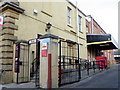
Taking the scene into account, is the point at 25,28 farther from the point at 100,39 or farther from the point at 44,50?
the point at 100,39

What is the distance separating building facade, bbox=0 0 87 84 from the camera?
8148 millimetres

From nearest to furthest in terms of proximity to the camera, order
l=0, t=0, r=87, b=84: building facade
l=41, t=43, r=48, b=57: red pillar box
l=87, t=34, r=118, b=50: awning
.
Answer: l=41, t=43, r=48, b=57: red pillar box < l=0, t=0, r=87, b=84: building facade < l=87, t=34, r=118, b=50: awning

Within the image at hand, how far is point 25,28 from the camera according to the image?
938cm

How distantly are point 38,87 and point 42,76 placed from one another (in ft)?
1.66

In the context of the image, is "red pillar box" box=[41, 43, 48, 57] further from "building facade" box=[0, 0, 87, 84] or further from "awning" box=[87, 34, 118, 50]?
"awning" box=[87, 34, 118, 50]

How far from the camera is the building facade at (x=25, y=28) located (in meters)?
8.15

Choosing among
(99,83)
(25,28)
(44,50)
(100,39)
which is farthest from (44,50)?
(100,39)

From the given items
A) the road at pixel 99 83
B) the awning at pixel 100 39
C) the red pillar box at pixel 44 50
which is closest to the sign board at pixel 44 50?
the red pillar box at pixel 44 50

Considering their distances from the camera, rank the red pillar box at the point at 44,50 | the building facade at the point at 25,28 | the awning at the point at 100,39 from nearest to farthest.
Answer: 1. the red pillar box at the point at 44,50
2. the building facade at the point at 25,28
3. the awning at the point at 100,39

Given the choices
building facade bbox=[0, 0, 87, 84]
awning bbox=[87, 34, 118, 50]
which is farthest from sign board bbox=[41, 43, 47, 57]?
awning bbox=[87, 34, 118, 50]

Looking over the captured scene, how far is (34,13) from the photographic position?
33.9 ft

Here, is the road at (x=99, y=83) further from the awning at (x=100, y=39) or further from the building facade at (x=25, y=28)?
the awning at (x=100, y=39)

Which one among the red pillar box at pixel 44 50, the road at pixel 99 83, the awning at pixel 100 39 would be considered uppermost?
the awning at pixel 100 39

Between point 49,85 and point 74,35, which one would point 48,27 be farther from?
point 49,85
